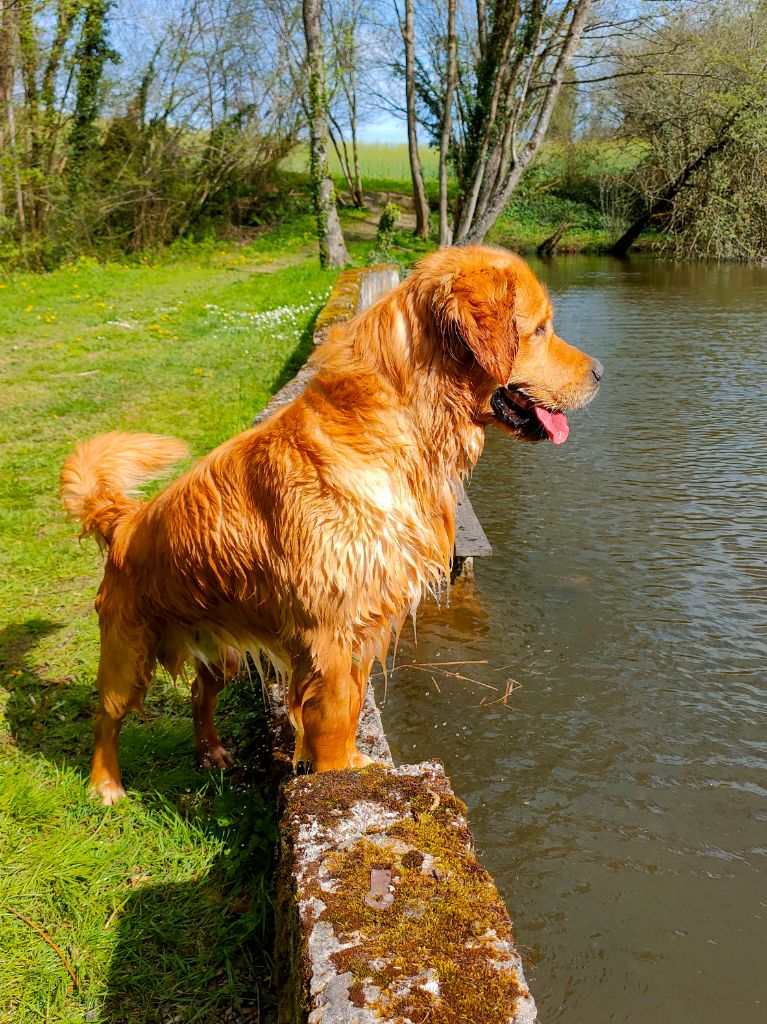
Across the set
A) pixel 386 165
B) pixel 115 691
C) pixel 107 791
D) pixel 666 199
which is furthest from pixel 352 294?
pixel 386 165

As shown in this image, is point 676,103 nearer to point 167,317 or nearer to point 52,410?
point 167,317

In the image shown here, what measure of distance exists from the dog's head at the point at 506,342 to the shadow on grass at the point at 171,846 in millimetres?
1851

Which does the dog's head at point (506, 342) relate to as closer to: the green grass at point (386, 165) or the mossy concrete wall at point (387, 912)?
the mossy concrete wall at point (387, 912)

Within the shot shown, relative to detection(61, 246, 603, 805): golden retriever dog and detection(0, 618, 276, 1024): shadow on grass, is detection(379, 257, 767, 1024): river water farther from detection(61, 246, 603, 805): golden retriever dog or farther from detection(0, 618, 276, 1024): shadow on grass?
detection(61, 246, 603, 805): golden retriever dog

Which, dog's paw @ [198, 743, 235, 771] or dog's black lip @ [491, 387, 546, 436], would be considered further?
dog's paw @ [198, 743, 235, 771]

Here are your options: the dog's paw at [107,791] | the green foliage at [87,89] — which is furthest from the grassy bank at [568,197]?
the dog's paw at [107,791]

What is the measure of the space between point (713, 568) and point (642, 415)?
14.2 feet

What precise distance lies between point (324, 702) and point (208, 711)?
100 cm

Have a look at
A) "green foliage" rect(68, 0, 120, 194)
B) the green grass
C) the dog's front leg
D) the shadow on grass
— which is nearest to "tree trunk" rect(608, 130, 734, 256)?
the green grass

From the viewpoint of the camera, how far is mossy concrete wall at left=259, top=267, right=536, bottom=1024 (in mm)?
1686

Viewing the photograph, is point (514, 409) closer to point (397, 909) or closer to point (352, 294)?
point (397, 909)

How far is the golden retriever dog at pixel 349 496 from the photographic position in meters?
2.78

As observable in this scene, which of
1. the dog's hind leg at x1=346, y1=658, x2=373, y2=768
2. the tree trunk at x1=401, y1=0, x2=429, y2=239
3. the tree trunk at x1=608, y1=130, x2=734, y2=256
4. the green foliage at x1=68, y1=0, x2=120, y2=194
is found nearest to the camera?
the dog's hind leg at x1=346, y1=658, x2=373, y2=768

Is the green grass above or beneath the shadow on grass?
above
